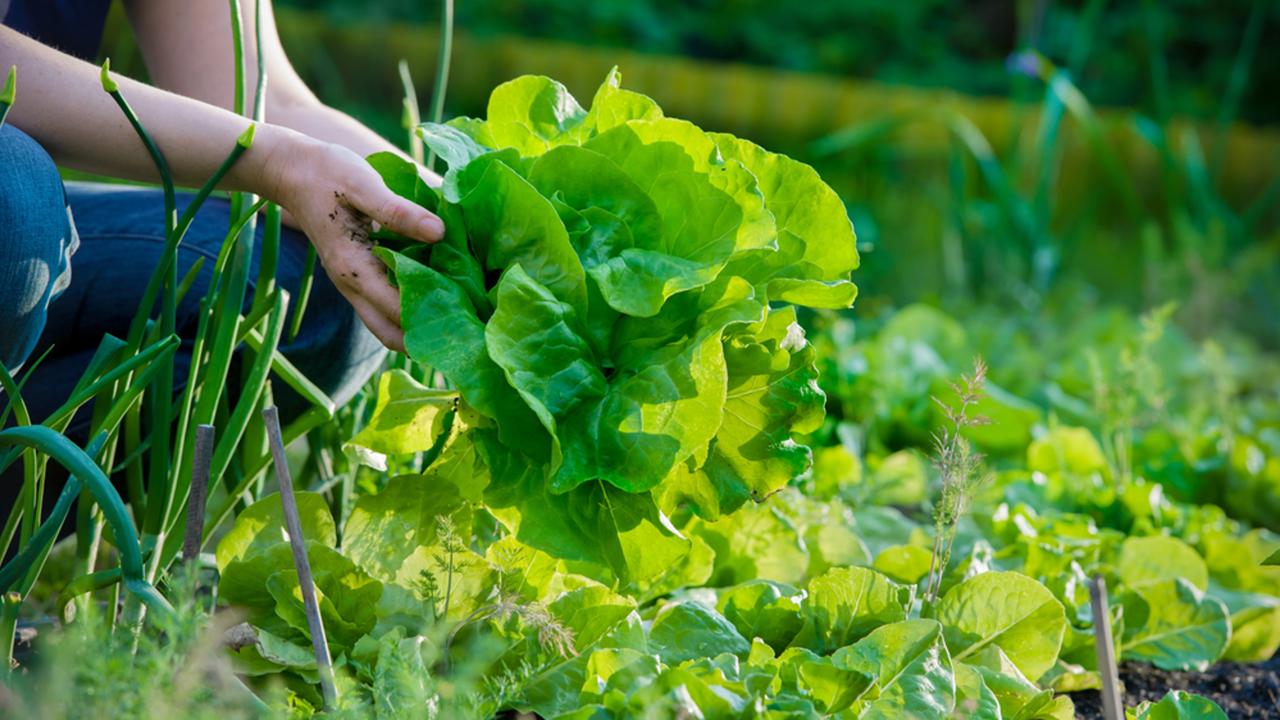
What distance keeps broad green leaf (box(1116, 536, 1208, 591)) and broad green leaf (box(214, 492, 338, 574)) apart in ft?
2.73

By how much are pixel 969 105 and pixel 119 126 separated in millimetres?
4190

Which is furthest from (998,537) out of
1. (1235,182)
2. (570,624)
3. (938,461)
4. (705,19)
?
(705,19)

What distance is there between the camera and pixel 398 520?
3.37 ft

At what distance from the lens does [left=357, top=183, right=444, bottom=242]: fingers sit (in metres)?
0.89

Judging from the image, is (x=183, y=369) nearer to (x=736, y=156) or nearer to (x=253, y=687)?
(x=253, y=687)

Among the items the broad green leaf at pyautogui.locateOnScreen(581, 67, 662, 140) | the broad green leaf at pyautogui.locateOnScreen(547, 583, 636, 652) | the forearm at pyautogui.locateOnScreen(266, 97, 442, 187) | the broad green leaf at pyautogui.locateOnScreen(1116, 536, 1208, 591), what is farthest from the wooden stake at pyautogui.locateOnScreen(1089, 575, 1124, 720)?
the forearm at pyautogui.locateOnScreen(266, 97, 442, 187)

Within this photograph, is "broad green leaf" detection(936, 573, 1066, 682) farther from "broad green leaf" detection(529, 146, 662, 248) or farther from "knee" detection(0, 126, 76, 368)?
"knee" detection(0, 126, 76, 368)

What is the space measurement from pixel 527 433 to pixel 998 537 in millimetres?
757

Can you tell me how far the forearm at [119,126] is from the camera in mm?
973

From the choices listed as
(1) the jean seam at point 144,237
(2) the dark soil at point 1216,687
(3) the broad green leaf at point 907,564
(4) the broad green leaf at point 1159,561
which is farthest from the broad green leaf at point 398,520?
(4) the broad green leaf at point 1159,561

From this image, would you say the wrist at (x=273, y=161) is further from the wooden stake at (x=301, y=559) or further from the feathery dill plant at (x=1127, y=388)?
the feathery dill plant at (x=1127, y=388)

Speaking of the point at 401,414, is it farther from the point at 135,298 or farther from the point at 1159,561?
the point at 1159,561

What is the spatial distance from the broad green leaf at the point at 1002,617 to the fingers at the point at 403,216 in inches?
20.6

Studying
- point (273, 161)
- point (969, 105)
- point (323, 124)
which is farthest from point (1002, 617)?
point (969, 105)
